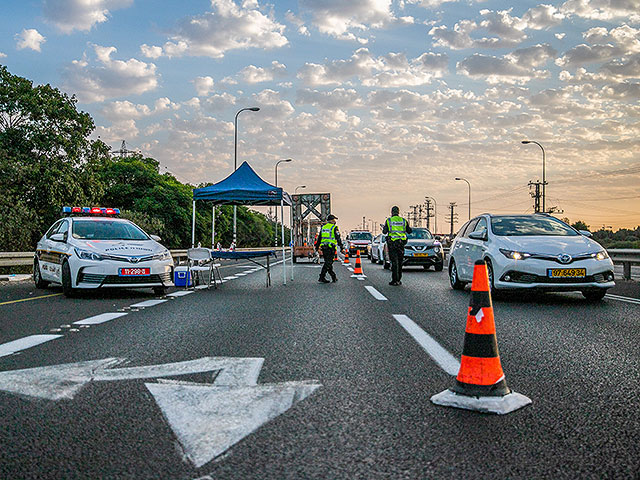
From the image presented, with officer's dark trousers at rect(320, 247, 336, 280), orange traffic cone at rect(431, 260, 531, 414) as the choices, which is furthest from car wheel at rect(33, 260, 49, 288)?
orange traffic cone at rect(431, 260, 531, 414)

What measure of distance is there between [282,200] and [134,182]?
146 ft

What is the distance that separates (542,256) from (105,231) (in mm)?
8365

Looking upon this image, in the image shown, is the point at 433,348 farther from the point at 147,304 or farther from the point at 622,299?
the point at 622,299

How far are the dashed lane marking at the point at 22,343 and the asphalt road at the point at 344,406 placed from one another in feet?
0.37

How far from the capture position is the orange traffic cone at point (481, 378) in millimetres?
3896

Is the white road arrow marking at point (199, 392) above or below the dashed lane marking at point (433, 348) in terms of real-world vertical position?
above

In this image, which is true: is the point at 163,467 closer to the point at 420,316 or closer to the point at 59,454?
the point at 59,454

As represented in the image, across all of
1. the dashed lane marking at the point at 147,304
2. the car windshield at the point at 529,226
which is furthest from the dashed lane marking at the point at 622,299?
the dashed lane marking at the point at 147,304

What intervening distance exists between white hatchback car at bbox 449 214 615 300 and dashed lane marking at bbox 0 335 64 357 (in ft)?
23.5

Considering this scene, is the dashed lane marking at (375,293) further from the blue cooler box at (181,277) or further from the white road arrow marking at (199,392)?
the white road arrow marking at (199,392)

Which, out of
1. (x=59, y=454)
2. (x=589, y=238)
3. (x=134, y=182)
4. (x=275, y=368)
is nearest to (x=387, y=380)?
(x=275, y=368)

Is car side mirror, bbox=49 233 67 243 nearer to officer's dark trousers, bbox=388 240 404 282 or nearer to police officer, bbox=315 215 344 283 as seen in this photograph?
police officer, bbox=315 215 344 283

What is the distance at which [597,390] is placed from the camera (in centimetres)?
441

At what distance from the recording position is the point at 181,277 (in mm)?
14531
